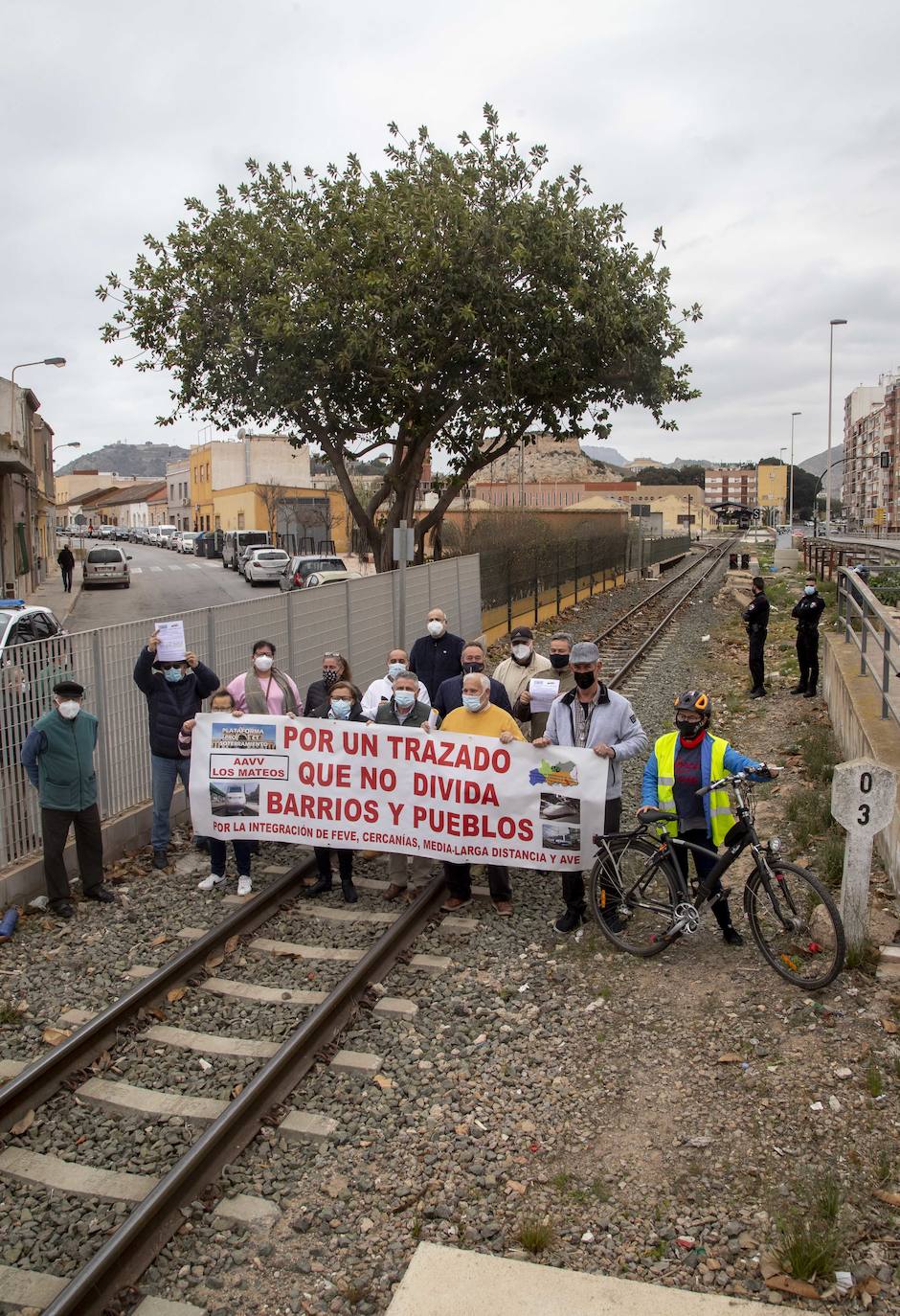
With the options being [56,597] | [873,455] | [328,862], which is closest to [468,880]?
[328,862]

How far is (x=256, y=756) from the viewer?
866 cm

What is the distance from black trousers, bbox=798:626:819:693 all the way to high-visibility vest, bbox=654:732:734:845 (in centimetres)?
948

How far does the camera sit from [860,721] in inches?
398

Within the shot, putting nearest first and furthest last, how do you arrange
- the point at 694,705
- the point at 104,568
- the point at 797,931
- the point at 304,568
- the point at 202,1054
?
the point at 202,1054, the point at 694,705, the point at 797,931, the point at 304,568, the point at 104,568

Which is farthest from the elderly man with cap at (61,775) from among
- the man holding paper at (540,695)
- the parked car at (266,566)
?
the parked car at (266,566)

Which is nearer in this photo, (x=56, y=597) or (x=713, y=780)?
(x=713, y=780)

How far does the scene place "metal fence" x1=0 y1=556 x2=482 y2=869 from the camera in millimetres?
8453

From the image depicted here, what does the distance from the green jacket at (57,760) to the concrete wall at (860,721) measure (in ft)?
19.3

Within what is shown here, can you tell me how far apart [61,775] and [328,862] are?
2.22 metres

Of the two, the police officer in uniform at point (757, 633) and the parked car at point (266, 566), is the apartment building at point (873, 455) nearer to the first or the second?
the parked car at point (266, 566)

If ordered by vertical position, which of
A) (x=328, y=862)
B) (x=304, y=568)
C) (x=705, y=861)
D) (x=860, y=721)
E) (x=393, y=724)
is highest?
(x=304, y=568)

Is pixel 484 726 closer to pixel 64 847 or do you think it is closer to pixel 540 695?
pixel 540 695

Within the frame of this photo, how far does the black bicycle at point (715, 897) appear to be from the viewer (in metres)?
6.57

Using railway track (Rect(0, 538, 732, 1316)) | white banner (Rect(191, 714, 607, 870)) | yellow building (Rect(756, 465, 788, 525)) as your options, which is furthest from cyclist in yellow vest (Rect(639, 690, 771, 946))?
yellow building (Rect(756, 465, 788, 525))
